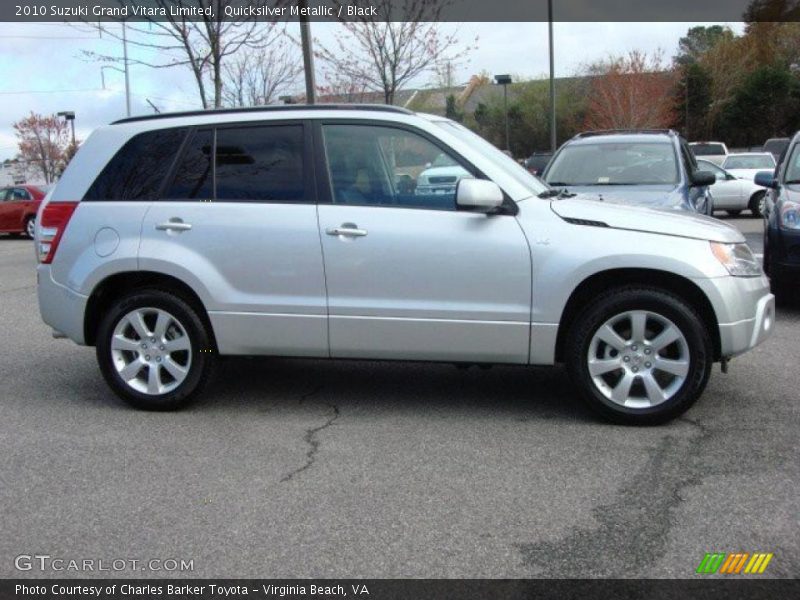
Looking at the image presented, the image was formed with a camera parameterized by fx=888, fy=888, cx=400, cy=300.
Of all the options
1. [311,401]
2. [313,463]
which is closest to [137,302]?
[311,401]

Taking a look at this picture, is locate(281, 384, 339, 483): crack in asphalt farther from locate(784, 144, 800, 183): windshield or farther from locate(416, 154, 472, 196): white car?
locate(784, 144, 800, 183): windshield

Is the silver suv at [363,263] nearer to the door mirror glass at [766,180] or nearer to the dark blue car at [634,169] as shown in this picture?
the dark blue car at [634,169]

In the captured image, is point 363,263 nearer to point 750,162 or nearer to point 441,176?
point 441,176

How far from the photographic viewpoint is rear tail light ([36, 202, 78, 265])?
5.70 metres

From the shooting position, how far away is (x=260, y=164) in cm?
554

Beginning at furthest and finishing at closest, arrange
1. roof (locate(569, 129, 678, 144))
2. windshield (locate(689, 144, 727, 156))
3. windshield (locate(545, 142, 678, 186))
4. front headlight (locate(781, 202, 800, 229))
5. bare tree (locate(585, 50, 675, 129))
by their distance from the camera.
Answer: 1. bare tree (locate(585, 50, 675, 129))
2. windshield (locate(689, 144, 727, 156))
3. roof (locate(569, 129, 678, 144))
4. windshield (locate(545, 142, 678, 186))
5. front headlight (locate(781, 202, 800, 229))

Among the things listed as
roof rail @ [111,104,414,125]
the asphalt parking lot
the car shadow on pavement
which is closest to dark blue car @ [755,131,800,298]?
the asphalt parking lot

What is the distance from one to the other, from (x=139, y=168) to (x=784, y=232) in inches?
223

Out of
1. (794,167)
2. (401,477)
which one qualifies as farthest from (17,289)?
(794,167)

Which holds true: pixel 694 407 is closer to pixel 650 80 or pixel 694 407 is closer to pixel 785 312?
pixel 785 312

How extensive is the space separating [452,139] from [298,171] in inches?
37.8

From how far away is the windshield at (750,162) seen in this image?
22812 millimetres

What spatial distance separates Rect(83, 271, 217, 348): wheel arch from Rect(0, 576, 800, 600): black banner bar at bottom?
233 cm

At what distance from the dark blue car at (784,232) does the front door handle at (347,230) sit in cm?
464
